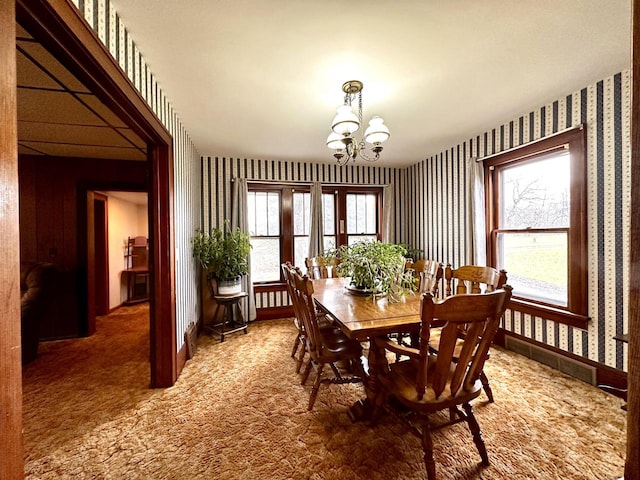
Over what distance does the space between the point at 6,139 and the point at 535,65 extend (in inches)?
116

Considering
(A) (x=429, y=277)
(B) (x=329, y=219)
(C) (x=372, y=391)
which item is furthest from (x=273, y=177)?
(C) (x=372, y=391)

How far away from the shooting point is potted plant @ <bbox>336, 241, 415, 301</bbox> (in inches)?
87.2

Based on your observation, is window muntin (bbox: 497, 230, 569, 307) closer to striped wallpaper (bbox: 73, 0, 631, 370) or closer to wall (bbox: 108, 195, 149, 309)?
striped wallpaper (bbox: 73, 0, 631, 370)

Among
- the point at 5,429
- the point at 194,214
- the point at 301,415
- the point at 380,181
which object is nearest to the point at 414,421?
the point at 301,415

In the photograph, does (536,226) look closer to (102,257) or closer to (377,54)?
(377,54)

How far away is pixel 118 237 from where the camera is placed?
5352 mm

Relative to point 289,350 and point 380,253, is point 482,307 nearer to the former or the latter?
point 380,253

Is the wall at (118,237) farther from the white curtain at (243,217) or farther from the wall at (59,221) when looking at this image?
the white curtain at (243,217)

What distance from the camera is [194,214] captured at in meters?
3.75

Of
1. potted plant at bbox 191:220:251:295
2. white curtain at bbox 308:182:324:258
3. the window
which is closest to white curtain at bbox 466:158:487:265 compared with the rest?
the window

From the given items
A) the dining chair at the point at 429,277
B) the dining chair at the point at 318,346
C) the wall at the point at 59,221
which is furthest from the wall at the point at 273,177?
the dining chair at the point at 318,346

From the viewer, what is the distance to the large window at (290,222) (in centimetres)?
454

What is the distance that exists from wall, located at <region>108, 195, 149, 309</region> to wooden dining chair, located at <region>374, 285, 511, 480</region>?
4656 mm

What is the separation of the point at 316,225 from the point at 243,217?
1147 millimetres
